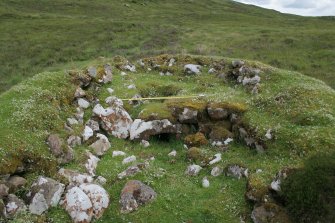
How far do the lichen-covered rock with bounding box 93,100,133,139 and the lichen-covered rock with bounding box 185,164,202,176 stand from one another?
4372 mm

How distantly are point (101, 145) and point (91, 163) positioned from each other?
1.78 m

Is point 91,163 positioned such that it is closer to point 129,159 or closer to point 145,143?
point 129,159

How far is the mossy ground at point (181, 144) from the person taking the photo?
13.7 metres

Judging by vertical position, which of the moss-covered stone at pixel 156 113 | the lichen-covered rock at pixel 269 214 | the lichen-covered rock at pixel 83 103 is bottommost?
the lichen-covered rock at pixel 83 103

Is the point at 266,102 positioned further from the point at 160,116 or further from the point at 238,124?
the point at 160,116

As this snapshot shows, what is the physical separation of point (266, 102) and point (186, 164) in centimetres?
572

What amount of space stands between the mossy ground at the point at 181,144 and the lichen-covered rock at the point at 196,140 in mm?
313

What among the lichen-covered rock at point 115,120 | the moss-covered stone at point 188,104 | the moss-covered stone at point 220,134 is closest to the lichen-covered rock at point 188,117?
the moss-covered stone at point 188,104

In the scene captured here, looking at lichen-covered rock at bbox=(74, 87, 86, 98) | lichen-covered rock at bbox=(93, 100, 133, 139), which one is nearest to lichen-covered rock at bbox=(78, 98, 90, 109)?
lichen-covered rock at bbox=(74, 87, 86, 98)

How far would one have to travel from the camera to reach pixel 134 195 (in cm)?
1397

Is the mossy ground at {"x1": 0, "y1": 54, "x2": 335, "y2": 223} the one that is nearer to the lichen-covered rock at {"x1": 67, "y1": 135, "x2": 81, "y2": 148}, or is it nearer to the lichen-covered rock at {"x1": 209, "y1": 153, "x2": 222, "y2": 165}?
the lichen-covered rock at {"x1": 209, "y1": 153, "x2": 222, "y2": 165}

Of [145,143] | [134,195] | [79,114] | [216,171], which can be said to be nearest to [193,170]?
[216,171]

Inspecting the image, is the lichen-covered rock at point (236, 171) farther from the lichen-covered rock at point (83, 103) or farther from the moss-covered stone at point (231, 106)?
the lichen-covered rock at point (83, 103)

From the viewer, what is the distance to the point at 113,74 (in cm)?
2711
